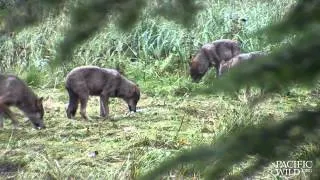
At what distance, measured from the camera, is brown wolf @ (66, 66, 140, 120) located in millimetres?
10031

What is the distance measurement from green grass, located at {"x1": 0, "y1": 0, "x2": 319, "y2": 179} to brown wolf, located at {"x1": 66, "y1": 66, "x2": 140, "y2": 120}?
0.22 metres

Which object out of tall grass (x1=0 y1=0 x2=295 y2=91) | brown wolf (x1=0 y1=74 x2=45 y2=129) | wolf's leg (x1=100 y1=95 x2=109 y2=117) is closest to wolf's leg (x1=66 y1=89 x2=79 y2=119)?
wolf's leg (x1=100 y1=95 x2=109 y2=117)

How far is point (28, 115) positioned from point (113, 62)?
474 cm

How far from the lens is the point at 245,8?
52.3ft

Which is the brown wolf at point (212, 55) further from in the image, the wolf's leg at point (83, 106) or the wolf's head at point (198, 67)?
the wolf's leg at point (83, 106)

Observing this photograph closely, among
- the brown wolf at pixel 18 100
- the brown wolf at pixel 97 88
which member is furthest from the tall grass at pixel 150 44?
the brown wolf at pixel 18 100

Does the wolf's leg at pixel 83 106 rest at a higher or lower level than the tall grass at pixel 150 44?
lower

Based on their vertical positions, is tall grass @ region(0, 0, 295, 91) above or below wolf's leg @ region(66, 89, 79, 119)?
above

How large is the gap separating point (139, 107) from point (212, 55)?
2861 millimetres

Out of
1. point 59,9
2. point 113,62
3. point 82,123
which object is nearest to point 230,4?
point 113,62

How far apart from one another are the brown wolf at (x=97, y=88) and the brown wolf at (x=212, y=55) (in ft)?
8.68

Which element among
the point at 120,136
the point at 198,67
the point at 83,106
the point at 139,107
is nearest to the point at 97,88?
the point at 83,106

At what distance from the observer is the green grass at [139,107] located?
6457 millimetres

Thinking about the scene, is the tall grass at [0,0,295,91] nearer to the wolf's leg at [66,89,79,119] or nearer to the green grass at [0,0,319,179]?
the green grass at [0,0,319,179]
